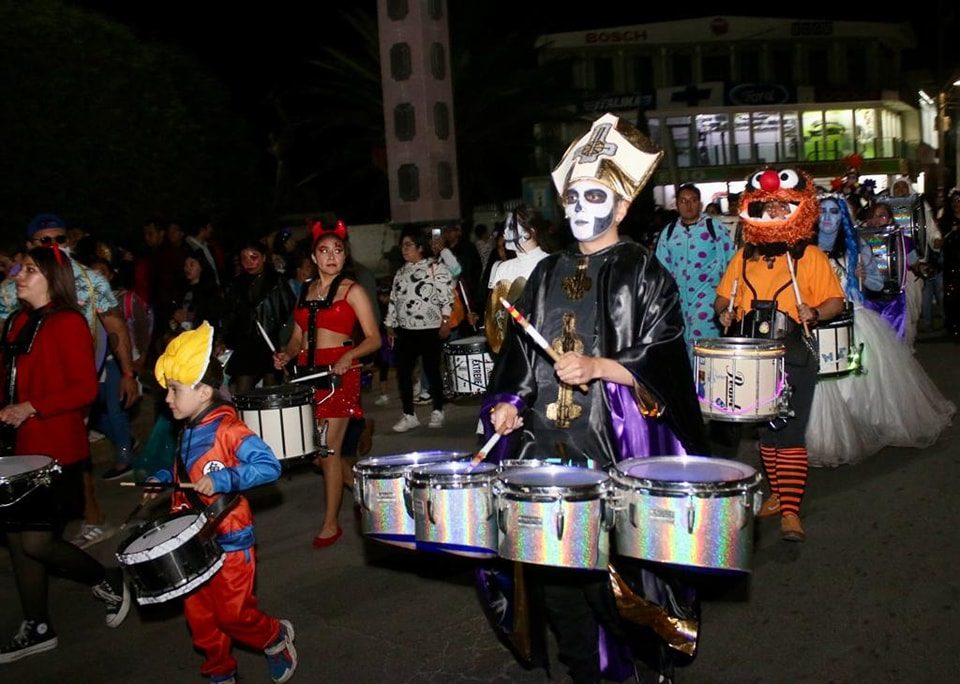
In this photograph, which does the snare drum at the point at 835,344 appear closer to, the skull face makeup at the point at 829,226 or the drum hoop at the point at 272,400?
the skull face makeup at the point at 829,226

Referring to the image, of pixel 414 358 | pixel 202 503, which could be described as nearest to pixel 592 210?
pixel 202 503

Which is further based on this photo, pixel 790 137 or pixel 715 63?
pixel 715 63

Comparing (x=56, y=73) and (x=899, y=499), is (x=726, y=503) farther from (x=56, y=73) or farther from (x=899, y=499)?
(x=56, y=73)

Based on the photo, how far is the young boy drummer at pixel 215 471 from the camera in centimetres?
422

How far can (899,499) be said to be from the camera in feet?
22.4

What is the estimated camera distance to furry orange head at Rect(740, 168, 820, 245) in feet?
19.6

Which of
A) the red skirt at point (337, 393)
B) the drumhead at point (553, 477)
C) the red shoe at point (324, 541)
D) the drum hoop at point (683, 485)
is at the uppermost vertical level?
the red skirt at point (337, 393)

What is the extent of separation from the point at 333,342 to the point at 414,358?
137 inches

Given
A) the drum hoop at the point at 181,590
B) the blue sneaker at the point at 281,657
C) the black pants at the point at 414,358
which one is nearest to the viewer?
the drum hoop at the point at 181,590

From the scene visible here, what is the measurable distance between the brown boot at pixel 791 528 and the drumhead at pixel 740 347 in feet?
3.76

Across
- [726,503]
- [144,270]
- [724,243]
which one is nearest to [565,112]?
[144,270]

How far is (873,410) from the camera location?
26.5ft

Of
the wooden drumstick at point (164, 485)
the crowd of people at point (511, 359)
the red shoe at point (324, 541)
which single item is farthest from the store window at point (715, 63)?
the wooden drumstick at point (164, 485)

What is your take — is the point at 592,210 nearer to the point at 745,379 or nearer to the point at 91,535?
the point at 745,379
